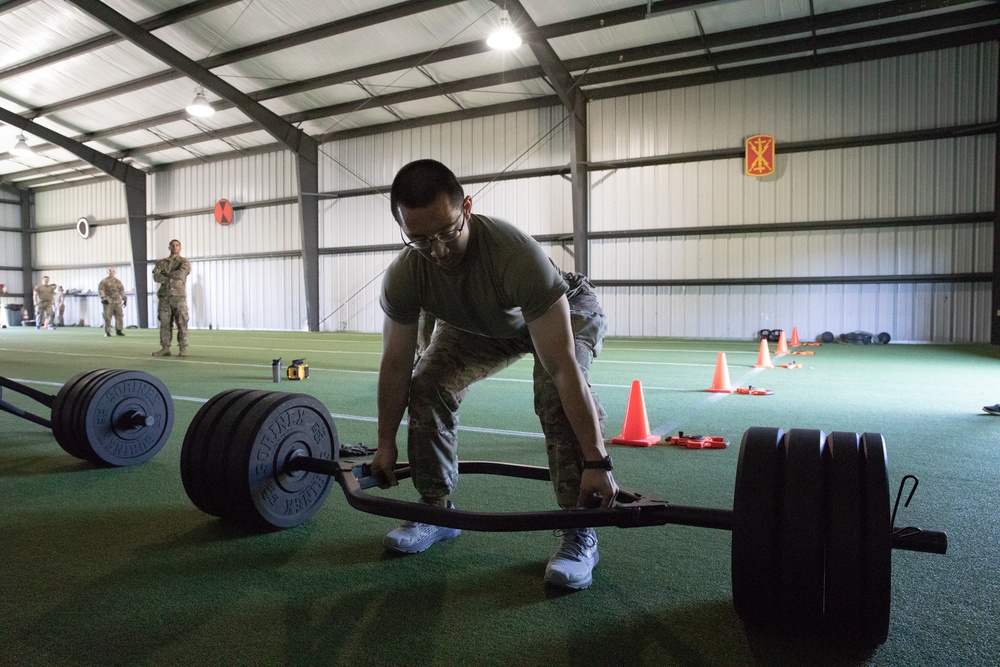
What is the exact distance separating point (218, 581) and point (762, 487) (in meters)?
1.72

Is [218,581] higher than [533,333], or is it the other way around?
[533,333]

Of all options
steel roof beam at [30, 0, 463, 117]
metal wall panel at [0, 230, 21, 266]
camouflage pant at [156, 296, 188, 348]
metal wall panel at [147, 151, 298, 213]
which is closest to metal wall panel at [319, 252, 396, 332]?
metal wall panel at [147, 151, 298, 213]

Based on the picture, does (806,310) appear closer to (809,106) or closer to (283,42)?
(809,106)

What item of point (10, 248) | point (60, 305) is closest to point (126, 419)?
point (60, 305)

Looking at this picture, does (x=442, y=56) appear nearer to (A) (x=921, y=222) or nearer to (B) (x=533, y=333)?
(A) (x=921, y=222)

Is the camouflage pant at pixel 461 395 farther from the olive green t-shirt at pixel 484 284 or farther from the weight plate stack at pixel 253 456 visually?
the weight plate stack at pixel 253 456

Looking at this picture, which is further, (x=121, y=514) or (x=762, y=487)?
(x=121, y=514)

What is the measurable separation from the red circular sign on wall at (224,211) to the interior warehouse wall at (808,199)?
1256 cm

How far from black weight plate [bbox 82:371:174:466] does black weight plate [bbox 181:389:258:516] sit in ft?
3.89

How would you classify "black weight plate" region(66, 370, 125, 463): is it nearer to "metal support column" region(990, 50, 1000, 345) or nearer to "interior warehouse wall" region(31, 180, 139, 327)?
"metal support column" region(990, 50, 1000, 345)

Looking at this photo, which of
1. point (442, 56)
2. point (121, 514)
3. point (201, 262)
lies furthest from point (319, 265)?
point (121, 514)

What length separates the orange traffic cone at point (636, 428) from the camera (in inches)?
166

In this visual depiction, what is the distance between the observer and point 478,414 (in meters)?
5.36

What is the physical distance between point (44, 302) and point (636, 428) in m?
24.9
